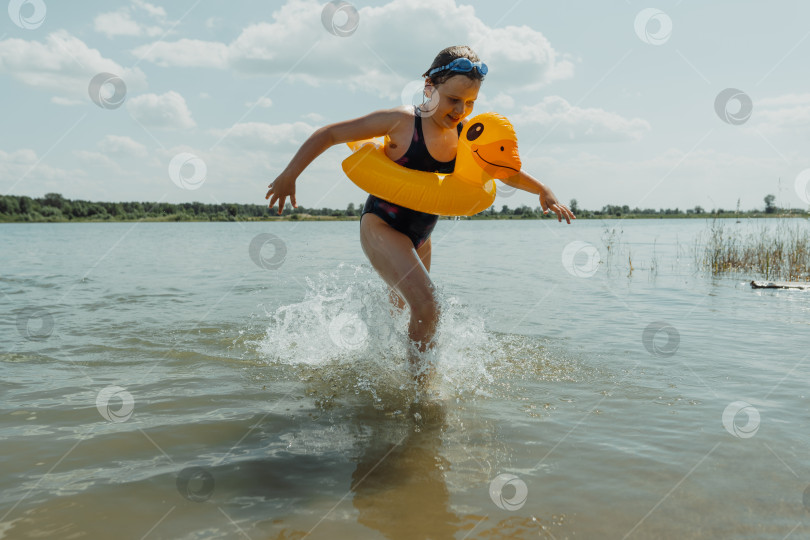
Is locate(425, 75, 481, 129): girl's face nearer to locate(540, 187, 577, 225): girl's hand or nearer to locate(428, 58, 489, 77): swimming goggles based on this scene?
locate(428, 58, 489, 77): swimming goggles

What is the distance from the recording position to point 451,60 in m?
3.80

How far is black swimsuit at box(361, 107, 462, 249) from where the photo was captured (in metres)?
4.01

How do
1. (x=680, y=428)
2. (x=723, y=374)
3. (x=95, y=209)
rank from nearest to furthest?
(x=680, y=428) → (x=723, y=374) → (x=95, y=209)

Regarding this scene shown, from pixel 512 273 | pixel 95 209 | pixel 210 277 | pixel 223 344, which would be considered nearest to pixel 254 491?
pixel 223 344

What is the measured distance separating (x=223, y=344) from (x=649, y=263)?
1334 cm

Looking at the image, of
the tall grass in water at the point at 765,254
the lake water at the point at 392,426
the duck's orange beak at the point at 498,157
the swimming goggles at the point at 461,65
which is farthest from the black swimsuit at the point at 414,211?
the tall grass in water at the point at 765,254

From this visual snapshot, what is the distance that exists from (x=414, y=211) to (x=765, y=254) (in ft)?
40.9

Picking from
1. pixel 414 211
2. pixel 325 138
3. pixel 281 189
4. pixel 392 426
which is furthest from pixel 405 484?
pixel 325 138

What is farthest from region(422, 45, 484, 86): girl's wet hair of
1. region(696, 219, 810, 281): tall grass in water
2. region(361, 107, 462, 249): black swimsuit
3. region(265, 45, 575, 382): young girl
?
region(696, 219, 810, 281): tall grass in water

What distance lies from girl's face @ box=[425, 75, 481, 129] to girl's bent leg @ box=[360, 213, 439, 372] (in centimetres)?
90

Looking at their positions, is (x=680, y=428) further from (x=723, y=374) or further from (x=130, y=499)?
(x=130, y=499)

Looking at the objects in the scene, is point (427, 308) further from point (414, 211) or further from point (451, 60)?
point (451, 60)

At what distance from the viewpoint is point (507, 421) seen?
136 inches

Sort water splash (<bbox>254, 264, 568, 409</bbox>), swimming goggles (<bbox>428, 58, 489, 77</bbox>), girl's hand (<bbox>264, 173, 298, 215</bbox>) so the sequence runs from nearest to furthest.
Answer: girl's hand (<bbox>264, 173, 298, 215</bbox>) → swimming goggles (<bbox>428, 58, 489, 77</bbox>) → water splash (<bbox>254, 264, 568, 409</bbox>)
